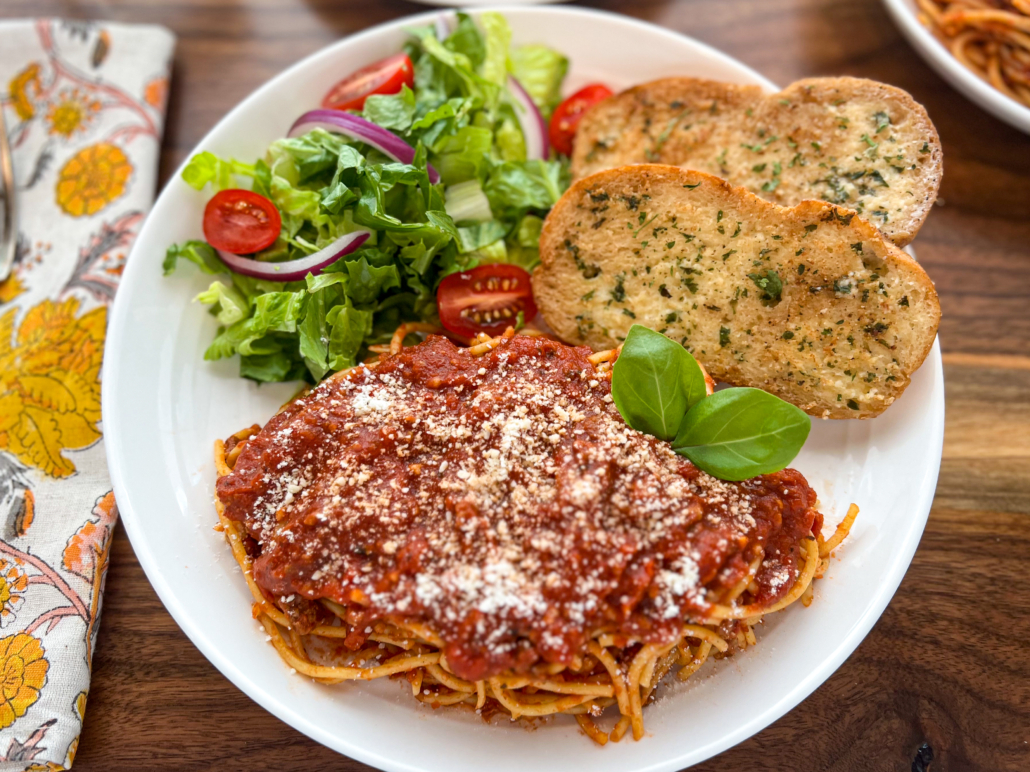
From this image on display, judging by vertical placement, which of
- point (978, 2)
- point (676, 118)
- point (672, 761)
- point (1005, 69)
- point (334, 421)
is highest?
point (978, 2)

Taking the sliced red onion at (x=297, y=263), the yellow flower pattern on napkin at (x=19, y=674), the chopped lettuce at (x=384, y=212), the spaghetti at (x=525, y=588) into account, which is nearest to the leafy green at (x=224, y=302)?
the chopped lettuce at (x=384, y=212)

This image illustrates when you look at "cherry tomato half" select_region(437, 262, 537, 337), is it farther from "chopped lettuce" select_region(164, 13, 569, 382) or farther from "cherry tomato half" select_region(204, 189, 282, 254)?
"cherry tomato half" select_region(204, 189, 282, 254)

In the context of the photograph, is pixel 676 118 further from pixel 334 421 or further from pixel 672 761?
pixel 672 761

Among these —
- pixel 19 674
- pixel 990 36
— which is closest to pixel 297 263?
pixel 19 674

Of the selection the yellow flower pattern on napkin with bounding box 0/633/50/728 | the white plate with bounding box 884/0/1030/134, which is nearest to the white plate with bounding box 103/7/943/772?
the yellow flower pattern on napkin with bounding box 0/633/50/728

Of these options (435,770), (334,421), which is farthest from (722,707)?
(334,421)

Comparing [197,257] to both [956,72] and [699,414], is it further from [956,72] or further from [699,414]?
[956,72]
